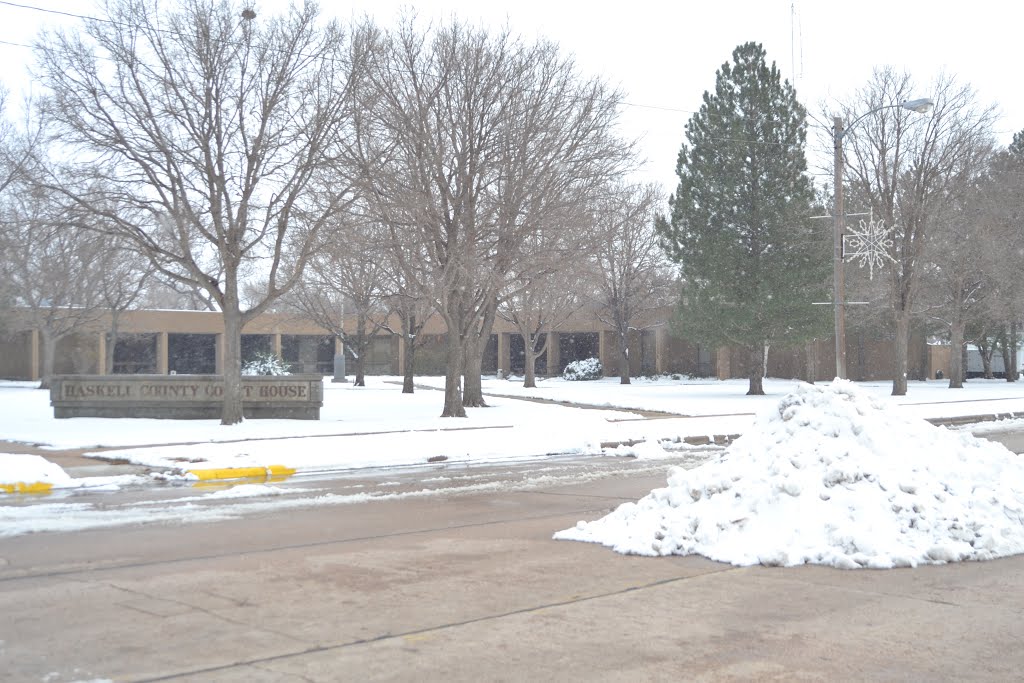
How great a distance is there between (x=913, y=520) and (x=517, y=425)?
15.8 m

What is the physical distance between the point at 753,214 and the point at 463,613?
35.8m

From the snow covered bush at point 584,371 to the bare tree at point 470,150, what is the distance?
112ft

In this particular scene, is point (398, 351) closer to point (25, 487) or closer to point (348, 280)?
point (348, 280)

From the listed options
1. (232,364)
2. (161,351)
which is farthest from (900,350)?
(161,351)

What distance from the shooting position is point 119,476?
1495 centimetres

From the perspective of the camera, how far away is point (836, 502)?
8562 mm

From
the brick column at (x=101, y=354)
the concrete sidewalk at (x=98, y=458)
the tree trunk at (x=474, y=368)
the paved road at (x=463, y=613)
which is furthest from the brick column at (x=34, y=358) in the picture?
the paved road at (x=463, y=613)

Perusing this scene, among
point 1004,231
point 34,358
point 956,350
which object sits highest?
point 1004,231

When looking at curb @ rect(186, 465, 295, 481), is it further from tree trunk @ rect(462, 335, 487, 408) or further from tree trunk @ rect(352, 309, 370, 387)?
tree trunk @ rect(352, 309, 370, 387)

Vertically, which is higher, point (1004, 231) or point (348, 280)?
point (1004, 231)

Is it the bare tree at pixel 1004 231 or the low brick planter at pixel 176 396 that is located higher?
the bare tree at pixel 1004 231

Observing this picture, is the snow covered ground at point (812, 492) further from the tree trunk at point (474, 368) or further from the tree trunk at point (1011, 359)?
the tree trunk at point (1011, 359)

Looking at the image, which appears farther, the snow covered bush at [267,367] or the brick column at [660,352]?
the brick column at [660,352]

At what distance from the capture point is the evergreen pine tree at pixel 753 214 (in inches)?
1575
